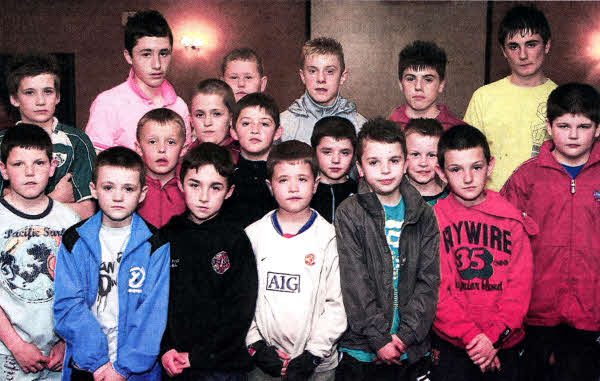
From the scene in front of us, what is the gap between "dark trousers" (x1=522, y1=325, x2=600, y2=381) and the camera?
9.34 feet

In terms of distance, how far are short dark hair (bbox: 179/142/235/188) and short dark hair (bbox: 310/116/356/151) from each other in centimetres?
58

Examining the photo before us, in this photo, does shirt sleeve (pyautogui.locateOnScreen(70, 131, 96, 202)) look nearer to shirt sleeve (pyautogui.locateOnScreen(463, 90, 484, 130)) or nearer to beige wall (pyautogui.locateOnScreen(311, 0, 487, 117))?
shirt sleeve (pyautogui.locateOnScreen(463, 90, 484, 130))

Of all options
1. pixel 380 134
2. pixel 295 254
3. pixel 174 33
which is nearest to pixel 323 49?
pixel 380 134

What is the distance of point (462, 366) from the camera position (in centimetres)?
268

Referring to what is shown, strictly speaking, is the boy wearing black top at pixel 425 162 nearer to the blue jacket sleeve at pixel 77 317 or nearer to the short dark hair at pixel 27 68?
the blue jacket sleeve at pixel 77 317

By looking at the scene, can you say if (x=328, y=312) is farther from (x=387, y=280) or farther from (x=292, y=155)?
(x=292, y=155)

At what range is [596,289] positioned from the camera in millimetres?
2844

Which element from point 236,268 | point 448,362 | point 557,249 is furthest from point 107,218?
point 557,249

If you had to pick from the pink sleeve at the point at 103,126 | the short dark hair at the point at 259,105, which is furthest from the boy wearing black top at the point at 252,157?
the pink sleeve at the point at 103,126

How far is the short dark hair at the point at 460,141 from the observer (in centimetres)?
285

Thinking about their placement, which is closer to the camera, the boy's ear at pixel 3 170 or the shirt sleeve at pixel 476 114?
the boy's ear at pixel 3 170

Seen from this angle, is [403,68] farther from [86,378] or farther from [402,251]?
[86,378]

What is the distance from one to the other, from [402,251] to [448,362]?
2.05 ft

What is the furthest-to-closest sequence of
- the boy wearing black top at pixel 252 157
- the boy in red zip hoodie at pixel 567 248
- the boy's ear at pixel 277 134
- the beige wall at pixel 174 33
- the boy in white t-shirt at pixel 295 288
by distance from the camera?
the beige wall at pixel 174 33 < the boy's ear at pixel 277 134 < the boy wearing black top at pixel 252 157 < the boy in red zip hoodie at pixel 567 248 < the boy in white t-shirt at pixel 295 288
